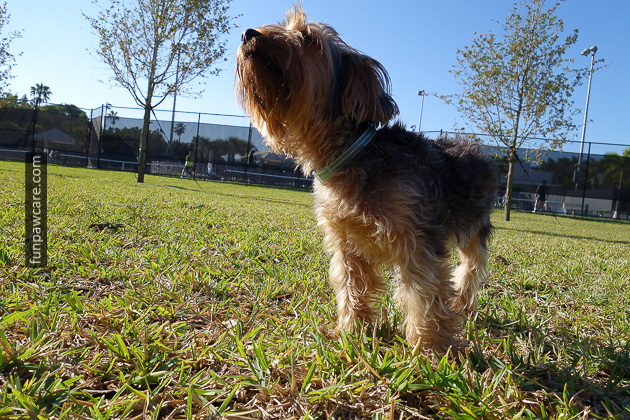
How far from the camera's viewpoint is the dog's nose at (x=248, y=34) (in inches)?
102

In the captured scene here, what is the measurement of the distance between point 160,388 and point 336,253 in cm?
161

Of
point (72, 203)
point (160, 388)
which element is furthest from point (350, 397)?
point (72, 203)

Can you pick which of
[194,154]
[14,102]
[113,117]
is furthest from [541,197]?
[14,102]

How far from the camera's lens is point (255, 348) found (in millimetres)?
2072

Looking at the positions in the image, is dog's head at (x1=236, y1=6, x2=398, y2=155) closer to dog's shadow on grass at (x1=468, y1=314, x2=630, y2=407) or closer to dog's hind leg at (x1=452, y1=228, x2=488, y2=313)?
dog's hind leg at (x1=452, y1=228, x2=488, y2=313)

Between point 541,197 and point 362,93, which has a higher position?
point 362,93

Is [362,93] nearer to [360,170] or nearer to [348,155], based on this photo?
[348,155]

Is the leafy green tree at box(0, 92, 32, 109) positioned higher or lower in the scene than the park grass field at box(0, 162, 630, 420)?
higher

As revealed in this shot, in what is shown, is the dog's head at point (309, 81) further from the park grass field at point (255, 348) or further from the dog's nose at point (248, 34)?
the park grass field at point (255, 348)

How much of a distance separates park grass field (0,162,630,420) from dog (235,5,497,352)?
0.86 ft

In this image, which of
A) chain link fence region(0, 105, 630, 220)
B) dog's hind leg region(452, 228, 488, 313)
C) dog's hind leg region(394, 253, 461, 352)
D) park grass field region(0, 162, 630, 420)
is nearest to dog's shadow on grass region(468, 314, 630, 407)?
park grass field region(0, 162, 630, 420)

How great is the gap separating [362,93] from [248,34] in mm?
877

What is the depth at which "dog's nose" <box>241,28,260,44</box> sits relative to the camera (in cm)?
260

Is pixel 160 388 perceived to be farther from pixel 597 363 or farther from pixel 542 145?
pixel 542 145
